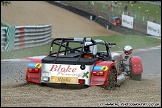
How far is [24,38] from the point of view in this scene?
19.9 metres

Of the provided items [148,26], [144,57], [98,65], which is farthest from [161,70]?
[148,26]

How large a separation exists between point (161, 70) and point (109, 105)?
807 cm

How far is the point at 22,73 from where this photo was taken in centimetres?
1048

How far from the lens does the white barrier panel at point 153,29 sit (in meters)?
31.4

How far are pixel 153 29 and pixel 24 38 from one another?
1476 cm

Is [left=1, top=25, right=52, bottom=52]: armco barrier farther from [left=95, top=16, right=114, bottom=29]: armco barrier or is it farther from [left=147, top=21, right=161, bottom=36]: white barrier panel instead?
[left=95, top=16, right=114, bottom=29]: armco barrier

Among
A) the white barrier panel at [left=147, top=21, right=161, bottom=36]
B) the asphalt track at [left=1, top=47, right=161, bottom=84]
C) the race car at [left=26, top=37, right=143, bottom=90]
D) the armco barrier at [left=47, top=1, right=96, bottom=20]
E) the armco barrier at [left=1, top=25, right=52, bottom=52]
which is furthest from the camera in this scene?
the armco barrier at [left=47, top=1, right=96, bottom=20]

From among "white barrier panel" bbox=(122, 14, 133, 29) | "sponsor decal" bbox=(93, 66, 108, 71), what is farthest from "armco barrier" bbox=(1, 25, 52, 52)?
"white barrier panel" bbox=(122, 14, 133, 29)

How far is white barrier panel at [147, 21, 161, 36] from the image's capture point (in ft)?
103

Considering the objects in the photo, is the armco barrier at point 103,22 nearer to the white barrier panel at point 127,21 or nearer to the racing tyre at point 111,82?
the white barrier panel at point 127,21

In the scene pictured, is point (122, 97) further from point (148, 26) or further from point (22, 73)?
point (148, 26)

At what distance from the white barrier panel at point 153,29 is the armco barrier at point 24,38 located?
11.2 metres

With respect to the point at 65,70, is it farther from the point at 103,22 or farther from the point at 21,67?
the point at 103,22

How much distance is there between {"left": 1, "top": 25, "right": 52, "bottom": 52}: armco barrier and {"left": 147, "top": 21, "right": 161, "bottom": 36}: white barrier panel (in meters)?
11.2
